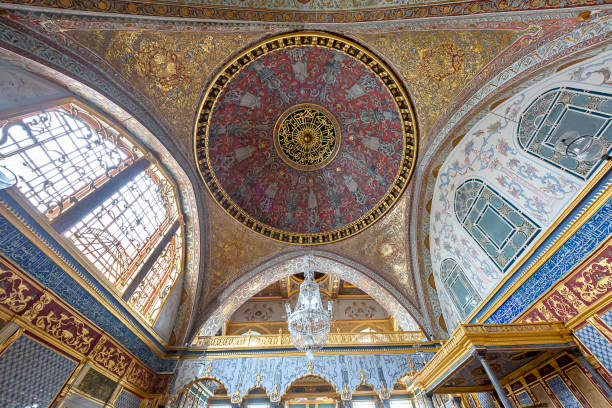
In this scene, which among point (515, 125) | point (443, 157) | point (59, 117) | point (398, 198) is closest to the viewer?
point (59, 117)

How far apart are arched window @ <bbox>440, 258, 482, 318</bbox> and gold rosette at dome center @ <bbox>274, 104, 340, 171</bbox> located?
5.75m

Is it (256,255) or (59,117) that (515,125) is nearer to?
(256,255)

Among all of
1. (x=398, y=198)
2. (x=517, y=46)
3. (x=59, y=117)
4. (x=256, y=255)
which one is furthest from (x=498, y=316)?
(x=59, y=117)

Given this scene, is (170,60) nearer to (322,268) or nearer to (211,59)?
(211,59)

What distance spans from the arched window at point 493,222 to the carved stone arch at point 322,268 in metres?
3.84

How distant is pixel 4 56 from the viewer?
4.17 meters

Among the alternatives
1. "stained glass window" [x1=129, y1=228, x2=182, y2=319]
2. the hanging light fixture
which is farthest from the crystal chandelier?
the hanging light fixture

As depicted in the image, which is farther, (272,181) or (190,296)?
(272,181)

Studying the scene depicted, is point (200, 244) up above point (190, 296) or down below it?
above

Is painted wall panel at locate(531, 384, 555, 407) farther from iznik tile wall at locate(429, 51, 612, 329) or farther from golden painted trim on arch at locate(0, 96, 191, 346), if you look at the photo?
golden painted trim on arch at locate(0, 96, 191, 346)

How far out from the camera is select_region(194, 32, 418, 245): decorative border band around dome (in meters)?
6.93

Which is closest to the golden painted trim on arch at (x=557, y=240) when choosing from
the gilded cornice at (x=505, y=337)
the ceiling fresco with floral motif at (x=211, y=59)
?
the gilded cornice at (x=505, y=337)

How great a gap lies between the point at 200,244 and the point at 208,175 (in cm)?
249

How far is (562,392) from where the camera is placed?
459 centimetres
